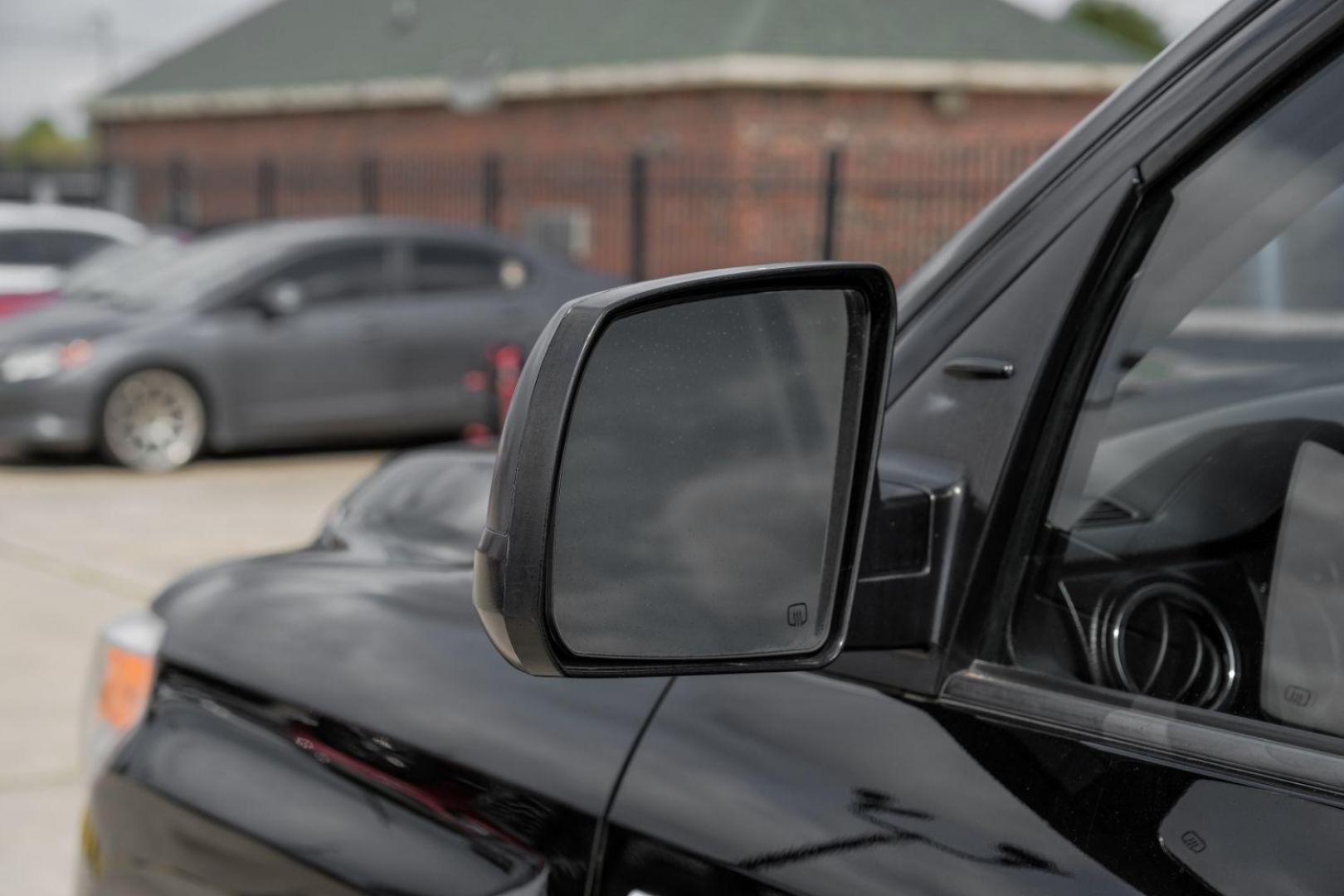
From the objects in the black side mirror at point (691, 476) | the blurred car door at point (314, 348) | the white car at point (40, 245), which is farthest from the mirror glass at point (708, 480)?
the white car at point (40, 245)

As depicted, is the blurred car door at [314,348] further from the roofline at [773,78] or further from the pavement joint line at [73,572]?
the roofline at [773,78]

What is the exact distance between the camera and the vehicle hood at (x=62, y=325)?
34.9ft

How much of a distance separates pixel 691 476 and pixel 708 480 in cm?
2

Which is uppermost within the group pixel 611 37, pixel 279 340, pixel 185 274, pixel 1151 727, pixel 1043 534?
pixel 611 37

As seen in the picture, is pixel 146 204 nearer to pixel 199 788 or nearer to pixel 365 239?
pixel 365 239

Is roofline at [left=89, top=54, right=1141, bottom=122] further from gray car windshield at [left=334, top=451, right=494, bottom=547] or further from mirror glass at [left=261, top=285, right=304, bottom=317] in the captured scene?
gray car windshield at [left=334, top=451, right=494, bottom=547]

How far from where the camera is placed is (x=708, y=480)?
4.46ft


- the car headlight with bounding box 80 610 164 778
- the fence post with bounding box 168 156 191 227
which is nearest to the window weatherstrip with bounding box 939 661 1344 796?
the car headlight with bounding box 80 610 164 778

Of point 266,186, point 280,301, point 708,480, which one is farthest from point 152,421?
point 266,186

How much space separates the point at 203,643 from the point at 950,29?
21830 millimetres

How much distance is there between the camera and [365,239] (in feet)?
37.9

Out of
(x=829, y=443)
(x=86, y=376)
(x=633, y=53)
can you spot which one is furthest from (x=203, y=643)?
A: (x=633, y=53)

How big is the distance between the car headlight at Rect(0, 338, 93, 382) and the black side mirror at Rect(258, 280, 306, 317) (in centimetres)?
111

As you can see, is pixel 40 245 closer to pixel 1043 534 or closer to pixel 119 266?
pixel 119 266
